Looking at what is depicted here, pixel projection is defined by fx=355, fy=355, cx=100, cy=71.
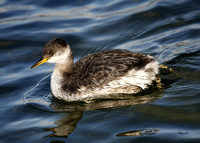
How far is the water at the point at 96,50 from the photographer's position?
233 inches

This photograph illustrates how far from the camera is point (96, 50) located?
9.74 metres

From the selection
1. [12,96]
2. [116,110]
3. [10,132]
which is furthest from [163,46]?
[10,132]

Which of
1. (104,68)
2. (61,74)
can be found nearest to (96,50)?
(61,74)

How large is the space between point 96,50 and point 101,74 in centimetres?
288

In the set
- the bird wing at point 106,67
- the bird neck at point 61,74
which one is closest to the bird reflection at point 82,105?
the bird neck at point 61,74

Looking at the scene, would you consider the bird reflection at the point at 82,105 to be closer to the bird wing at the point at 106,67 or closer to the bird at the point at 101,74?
the bird at the point at 101,74

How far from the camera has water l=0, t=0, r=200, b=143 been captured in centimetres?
591

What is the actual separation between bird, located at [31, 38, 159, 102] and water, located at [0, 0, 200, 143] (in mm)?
229

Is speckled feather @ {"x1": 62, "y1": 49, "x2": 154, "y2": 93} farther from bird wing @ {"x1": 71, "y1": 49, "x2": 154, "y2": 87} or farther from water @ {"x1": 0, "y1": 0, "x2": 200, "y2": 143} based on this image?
water @ {"x1": 0, "y1": 0, "x2": 200, "y2": 143}

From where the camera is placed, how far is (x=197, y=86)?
22.8 feet

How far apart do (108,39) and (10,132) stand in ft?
15.7

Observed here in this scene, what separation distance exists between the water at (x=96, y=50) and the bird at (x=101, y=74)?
229 millimetres

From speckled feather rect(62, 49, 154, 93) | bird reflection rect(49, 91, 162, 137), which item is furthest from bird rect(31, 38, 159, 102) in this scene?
bird reflection rect(49, 91, 162, 137)

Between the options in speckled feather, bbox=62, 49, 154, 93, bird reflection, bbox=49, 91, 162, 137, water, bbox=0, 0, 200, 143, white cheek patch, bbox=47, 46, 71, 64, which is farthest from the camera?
white cheek patch, bbox=47, 46, 71, 64
